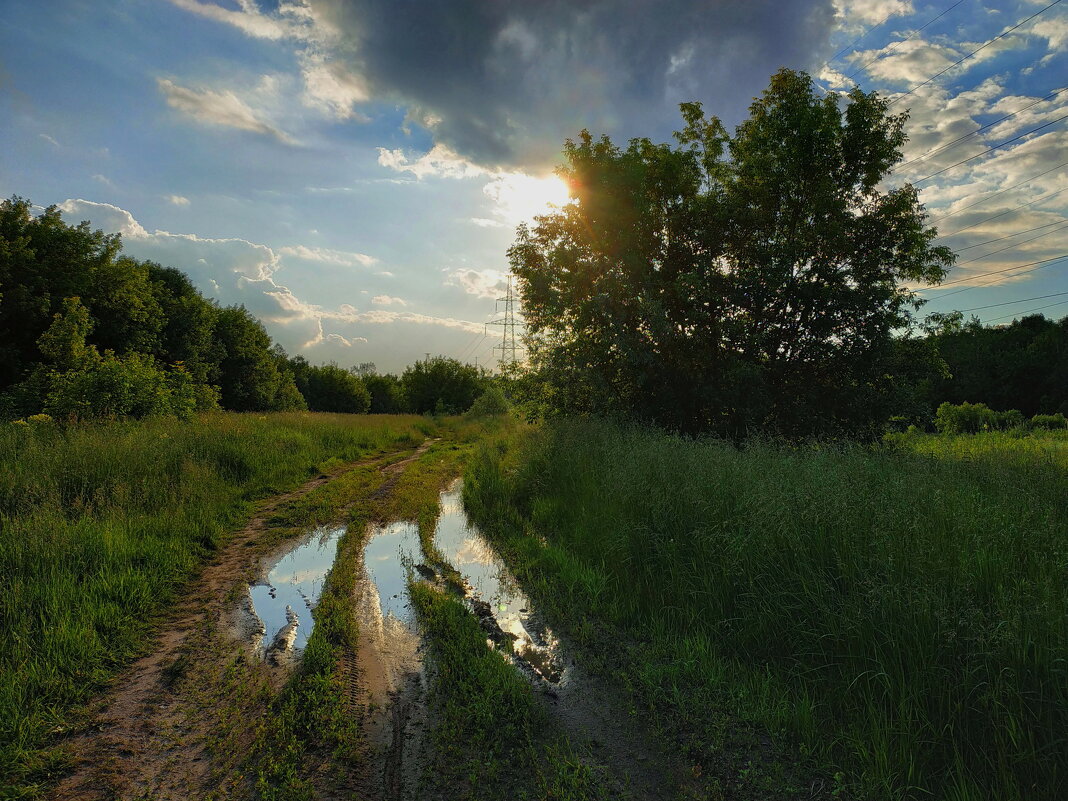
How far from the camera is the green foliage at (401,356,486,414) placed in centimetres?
7088

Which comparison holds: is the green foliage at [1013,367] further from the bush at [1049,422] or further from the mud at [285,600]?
the mud at [285,600]

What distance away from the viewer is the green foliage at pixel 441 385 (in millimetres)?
70875

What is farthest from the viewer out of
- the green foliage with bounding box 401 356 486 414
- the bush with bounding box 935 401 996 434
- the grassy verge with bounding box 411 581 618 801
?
the green foliage with bounding box 401 356 486 414

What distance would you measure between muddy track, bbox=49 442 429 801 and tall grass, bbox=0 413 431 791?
207 millimetres

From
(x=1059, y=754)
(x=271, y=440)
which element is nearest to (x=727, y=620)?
(x=1059, y=754)

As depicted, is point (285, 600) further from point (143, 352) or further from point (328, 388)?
point (328, 388)

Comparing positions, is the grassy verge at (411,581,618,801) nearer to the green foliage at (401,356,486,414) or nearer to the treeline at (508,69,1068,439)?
the treeline at (508,69,1068,439)

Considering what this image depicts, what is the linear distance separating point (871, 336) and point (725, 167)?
7.52m

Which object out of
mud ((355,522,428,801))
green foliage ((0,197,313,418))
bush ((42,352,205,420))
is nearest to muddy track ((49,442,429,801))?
mud ((355,522,428,801))

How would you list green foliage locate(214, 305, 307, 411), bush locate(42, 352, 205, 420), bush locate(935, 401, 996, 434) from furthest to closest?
green foliage locate(214, 305, 307, 411), bush locate(935, 401, 996, 434), bush locate(42, 352, 205, 420)

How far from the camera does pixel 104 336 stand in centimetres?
2570

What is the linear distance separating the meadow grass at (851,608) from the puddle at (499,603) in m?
0.31

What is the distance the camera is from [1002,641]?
299 cm

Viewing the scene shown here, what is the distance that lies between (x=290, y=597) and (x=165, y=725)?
2.18 metres
